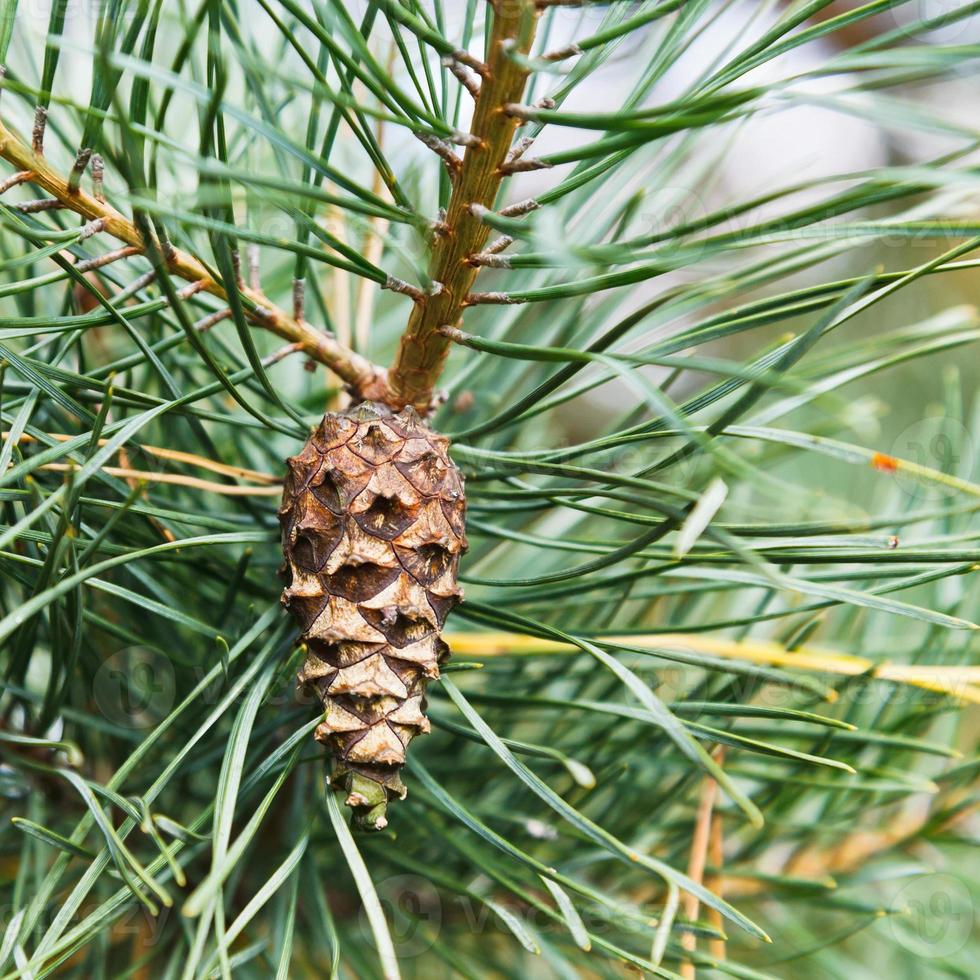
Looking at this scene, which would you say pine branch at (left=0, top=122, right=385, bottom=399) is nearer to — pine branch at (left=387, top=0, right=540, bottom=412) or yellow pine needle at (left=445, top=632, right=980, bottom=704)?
pine branch at (left=387, top=0, right=540, bottom=412)

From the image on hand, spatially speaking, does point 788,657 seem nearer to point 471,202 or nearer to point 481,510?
point 481,510

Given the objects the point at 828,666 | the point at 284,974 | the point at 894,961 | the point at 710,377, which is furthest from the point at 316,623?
the point at 710,377

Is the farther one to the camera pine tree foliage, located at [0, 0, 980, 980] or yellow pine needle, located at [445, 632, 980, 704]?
yellow pine needle, located at [445, 632, 980, 704]

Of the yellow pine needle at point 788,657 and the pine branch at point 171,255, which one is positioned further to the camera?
the yellow pine needle at point 788,657

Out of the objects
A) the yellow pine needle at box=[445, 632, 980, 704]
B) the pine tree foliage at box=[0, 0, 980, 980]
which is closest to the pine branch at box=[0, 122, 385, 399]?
the pine tree foliage at box=[0, 0, 980, 980]

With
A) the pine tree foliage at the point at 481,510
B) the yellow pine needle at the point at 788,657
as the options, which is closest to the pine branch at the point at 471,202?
the pine tree foliage at the point at 481,510

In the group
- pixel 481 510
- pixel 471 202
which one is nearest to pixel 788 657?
pixel 481 510

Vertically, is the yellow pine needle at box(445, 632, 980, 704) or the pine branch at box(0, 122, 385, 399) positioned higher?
the pine branch at box(0, 122, 385, 399)

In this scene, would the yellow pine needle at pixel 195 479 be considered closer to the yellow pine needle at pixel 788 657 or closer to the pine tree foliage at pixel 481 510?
the pine tree foliage at pixel 481 510

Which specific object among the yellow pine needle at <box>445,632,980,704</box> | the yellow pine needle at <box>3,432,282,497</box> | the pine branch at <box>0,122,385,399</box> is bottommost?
the yellow pine needle at <box>445,632,980,704</box>

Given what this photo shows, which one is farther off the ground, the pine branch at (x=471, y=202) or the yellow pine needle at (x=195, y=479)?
the pine branch at (x=471, y=202)
